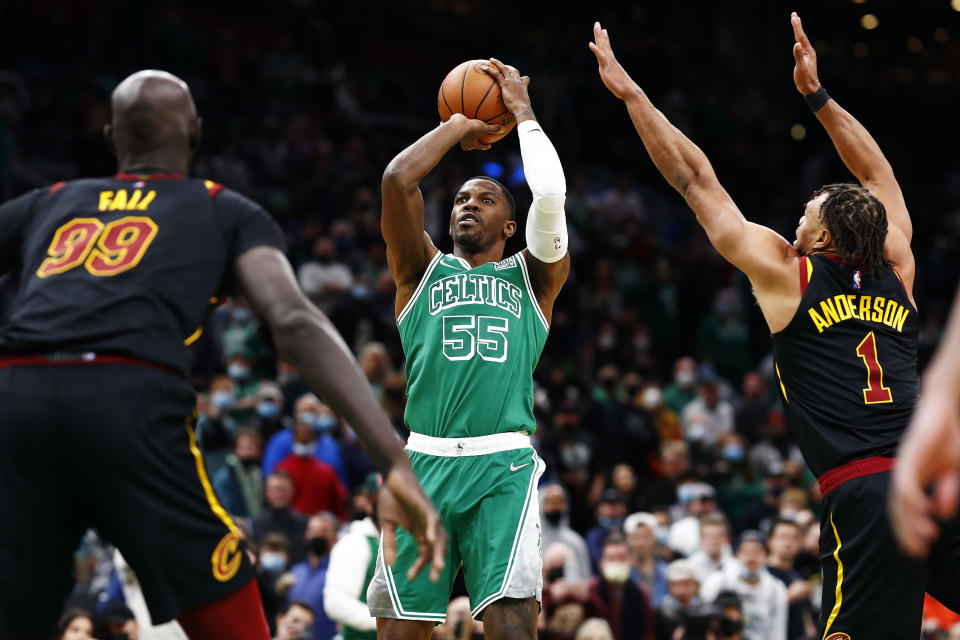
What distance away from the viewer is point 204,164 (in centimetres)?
1616

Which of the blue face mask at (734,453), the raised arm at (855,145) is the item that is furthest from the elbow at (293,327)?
the blue face mask at (734,453)

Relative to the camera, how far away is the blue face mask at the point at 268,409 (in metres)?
13.2

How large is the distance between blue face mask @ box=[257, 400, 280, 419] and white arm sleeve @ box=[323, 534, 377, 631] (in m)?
3.84

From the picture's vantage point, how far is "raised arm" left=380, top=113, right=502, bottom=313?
20.5 ft

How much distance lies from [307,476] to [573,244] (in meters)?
8.13

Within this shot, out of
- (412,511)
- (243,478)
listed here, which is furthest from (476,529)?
(243,478)

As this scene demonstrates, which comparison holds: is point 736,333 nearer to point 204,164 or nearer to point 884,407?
point 204,164

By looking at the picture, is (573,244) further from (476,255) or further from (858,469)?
(858,469)

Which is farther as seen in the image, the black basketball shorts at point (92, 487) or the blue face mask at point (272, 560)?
the blue face mask at point (272, 560)

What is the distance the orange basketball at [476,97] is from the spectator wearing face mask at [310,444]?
583 cm

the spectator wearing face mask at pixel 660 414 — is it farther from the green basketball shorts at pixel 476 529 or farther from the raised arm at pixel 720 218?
the green basketball shorts at pixel 476 529

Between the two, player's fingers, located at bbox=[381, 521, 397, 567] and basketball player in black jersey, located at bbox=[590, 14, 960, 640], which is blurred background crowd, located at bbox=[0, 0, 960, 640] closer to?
basketball player in black jersey, located at bbox=[590, 14, 960, 640]

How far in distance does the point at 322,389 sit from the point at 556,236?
272 centimetres

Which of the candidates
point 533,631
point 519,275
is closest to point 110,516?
point 533,631
